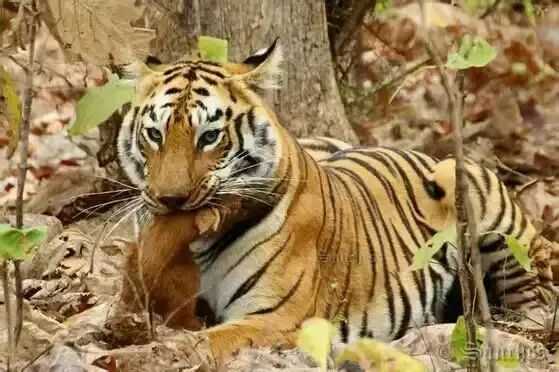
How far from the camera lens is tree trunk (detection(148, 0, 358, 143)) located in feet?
22.0

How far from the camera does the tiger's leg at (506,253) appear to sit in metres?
6.20

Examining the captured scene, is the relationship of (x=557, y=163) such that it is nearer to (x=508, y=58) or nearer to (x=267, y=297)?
(x=508, y=58)

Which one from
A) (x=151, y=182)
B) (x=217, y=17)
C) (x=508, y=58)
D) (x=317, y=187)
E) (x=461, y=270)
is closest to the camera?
(x=461, y=270)

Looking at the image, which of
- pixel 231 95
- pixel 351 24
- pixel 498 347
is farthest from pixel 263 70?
pixel 351 24

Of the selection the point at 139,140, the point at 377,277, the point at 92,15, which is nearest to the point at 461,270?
the point at 92,15

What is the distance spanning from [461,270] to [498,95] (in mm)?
7227

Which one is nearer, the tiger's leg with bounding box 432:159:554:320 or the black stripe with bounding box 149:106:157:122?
the black stripe with bounding box 149:106:157:122

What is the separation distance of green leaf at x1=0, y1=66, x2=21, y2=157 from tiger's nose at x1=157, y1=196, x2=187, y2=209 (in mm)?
848

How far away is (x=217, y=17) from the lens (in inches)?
265

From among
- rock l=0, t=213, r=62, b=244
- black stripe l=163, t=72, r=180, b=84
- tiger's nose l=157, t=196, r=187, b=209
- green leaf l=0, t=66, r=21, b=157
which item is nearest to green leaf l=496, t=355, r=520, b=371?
tiger's nose l=157, t=196, r=187, b=209

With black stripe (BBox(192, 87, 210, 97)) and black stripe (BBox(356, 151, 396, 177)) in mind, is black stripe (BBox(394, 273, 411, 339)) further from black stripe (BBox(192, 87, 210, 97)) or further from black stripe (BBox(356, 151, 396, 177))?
black stripe (BBox(192, 87, 210, 97))

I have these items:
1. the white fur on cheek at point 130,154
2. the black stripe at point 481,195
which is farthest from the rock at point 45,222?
the black stripe at point 481,195

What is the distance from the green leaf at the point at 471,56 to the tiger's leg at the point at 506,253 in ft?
8.88

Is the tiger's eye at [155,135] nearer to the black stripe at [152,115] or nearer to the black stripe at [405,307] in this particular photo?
the black stripe at [152,115]
